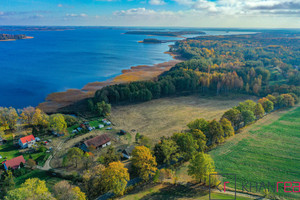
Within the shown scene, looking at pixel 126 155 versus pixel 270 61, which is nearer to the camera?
pixel 126 155

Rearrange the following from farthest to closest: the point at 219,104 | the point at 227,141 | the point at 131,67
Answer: the point at 131,67
the point at 219,104
the point at 227,141

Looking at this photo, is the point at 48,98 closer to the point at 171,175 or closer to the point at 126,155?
the point at 126,155

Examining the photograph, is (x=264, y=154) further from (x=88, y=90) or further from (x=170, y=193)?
(x=88, y=90)

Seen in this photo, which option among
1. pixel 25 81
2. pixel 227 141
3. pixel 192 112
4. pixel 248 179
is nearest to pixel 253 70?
pixel 192 112

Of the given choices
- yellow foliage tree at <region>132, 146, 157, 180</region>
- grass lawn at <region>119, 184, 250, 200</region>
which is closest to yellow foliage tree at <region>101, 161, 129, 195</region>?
grass lawn at <region>119, 184, 250, 200</region>

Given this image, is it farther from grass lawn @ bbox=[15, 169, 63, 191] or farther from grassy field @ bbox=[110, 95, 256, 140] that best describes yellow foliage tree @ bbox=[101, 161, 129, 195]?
grassy field @ bbox=[110, 95, 256, 140]

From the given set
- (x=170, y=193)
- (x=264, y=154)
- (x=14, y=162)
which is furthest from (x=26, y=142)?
(x=264, y=154)
